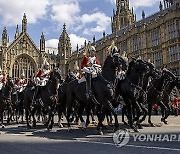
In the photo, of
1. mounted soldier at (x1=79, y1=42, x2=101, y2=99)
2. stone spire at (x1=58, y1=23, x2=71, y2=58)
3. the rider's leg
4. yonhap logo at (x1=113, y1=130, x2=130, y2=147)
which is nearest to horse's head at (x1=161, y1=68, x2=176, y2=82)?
mounted soldier at (x1=79, y1=42, x2=101, y2=99)

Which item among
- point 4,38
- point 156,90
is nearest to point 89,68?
point 156,90

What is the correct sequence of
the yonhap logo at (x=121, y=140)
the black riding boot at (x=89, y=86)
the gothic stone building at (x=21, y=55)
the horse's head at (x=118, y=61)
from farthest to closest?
the gothic stone building at (x=21, y=55)
the black riding boot at (x=89, y=86)
the horse's head at (x=118, y=61)
the yonhap logo at (x=121, y=140)

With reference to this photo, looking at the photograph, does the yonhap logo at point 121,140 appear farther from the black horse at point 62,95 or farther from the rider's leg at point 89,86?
the black horse at point 62,95

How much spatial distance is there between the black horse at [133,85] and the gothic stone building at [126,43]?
22.5 m

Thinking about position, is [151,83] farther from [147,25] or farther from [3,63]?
[3,63]

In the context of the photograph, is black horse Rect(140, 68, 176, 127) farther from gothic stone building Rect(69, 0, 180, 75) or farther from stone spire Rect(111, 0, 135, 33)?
stone spire Rect(111, 0, 135, 33)

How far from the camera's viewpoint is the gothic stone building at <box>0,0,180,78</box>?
39.2 meters

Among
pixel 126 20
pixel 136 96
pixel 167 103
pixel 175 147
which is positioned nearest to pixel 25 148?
pixel 175 147

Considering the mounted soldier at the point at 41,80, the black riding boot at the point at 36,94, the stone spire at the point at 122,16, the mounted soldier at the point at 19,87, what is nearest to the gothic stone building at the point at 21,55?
the stone spire at the point at 122,16

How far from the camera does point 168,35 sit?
3972 centimetres

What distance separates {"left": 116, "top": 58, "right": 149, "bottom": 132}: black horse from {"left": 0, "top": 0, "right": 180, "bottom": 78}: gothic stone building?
73.9 feet

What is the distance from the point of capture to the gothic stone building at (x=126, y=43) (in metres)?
39.2

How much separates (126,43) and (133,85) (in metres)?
40.8

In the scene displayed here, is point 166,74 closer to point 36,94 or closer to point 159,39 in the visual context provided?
point 36,94
